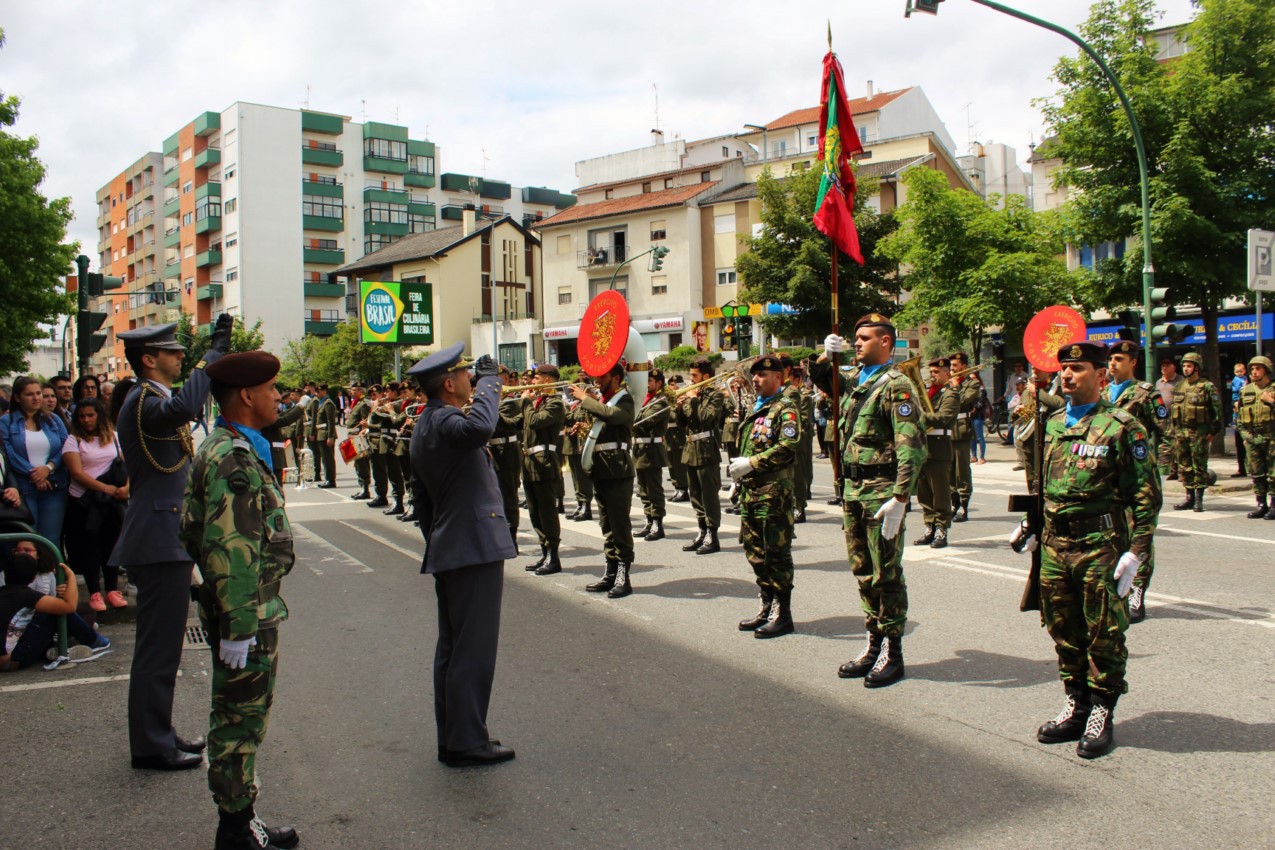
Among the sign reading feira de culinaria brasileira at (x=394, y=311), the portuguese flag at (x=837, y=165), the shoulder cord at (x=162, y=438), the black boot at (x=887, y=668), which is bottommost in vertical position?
the black boot at (x=887, y=668)

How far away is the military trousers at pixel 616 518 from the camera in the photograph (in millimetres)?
8305

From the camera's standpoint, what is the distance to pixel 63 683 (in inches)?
237

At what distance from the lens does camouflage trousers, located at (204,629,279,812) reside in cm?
354

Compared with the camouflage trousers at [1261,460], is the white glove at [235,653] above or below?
below


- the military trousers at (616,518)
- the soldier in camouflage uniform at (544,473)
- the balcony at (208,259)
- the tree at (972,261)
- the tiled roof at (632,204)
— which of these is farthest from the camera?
the balcony at (208,259)

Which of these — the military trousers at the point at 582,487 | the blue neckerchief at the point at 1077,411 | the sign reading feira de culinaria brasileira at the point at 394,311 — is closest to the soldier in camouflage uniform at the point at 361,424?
the military trousers at the point at 582,487

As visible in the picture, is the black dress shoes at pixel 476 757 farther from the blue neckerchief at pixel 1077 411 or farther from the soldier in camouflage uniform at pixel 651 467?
the soldier in camouflage uniform at pixel 651 467

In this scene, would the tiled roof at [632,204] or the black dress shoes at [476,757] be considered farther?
the tiled roof at [632,204]

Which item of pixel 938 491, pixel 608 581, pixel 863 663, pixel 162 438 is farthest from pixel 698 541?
pixel 162 438

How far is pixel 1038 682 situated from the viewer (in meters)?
5.53

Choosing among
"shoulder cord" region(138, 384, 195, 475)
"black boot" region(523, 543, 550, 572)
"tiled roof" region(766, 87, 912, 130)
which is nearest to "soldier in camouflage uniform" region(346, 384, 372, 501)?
"black boot" region(523, 543, 550, 572)

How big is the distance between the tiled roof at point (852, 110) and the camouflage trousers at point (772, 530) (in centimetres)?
5208

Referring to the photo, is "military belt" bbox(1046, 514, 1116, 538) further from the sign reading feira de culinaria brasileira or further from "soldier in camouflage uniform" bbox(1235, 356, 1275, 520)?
the sign reading feira de culinaria brasileira

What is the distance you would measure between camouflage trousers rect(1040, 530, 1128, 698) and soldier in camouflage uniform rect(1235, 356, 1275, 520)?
8.73 metres
